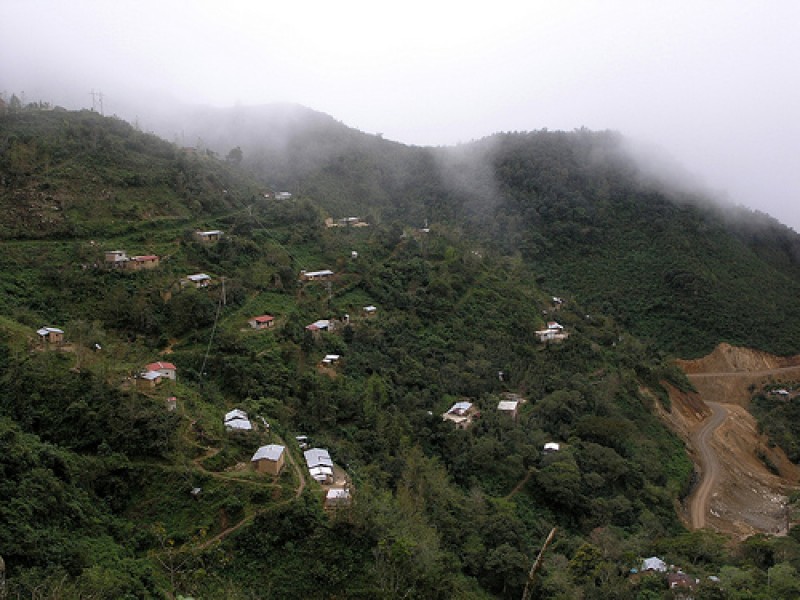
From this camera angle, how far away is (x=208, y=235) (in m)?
36.9

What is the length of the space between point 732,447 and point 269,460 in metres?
36.4

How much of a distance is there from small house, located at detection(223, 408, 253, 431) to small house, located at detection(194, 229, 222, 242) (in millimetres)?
16796

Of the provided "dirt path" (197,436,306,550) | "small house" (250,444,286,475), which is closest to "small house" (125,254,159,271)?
"small house" (250,444,286,475)

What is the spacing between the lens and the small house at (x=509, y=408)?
3325 cm

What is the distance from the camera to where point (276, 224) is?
43.7m

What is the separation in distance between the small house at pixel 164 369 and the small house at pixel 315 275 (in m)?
14.2

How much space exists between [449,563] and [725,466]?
27765mm

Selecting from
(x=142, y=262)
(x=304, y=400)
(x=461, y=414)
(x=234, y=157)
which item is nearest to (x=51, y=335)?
(x=142, y=262)

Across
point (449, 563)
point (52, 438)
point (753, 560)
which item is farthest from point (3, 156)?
point (753, 560)

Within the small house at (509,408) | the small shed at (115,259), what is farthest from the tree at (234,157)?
the small house at (509,408)

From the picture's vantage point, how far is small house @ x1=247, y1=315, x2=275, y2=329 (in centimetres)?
3078

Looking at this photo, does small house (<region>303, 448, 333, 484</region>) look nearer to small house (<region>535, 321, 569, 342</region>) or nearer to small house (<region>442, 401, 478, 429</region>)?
small house (<region>442, 401, 478, 429</region>)

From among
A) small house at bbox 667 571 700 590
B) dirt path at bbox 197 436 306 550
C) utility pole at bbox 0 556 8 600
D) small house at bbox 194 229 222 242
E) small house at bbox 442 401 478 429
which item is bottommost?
small house at bbox 667 571 700 590

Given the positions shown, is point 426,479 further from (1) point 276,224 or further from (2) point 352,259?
A: (1) point 276,224
